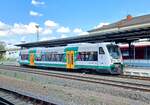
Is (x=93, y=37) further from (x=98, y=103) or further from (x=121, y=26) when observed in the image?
(x=121, y=26)

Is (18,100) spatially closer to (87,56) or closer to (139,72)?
(87,56)

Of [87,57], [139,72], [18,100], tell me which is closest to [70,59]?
[87,57]

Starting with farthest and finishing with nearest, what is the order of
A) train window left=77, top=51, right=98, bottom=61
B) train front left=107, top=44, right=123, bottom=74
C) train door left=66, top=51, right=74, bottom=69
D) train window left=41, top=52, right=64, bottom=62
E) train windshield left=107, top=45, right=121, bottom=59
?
train window left=41, top=52, right=64, bottom=62 → train door left=66, top=51, right=74, bottom=69 → train window left=77, top=51, right=98, bottom=61 → train windshield left=107, top=45, right=121, bottom=59 → train front left=107, top=44, right=123, bottom=74

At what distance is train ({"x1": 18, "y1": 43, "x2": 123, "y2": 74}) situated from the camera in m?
25.8

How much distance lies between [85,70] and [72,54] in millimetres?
2432

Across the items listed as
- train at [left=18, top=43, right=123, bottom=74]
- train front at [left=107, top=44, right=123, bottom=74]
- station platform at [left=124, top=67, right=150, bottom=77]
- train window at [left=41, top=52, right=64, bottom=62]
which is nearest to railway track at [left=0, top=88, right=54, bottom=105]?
train at [left=18, top=43, right=123, bottom=74]

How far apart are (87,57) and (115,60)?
2.93 meters

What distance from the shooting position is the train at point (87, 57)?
25844 mm

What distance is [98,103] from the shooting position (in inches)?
489

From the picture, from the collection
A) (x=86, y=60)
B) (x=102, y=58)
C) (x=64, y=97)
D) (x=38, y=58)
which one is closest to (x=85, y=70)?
(x=86, y=60)

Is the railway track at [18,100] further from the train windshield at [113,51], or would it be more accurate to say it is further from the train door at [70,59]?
the train door at [70,59]

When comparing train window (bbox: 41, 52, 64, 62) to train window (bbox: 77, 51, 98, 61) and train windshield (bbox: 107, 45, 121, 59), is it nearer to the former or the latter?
train window (bbox: 77, 51, 98, 61)

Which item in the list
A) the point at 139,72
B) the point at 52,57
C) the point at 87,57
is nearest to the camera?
the point at 139,72

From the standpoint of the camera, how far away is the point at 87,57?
2780 cm
